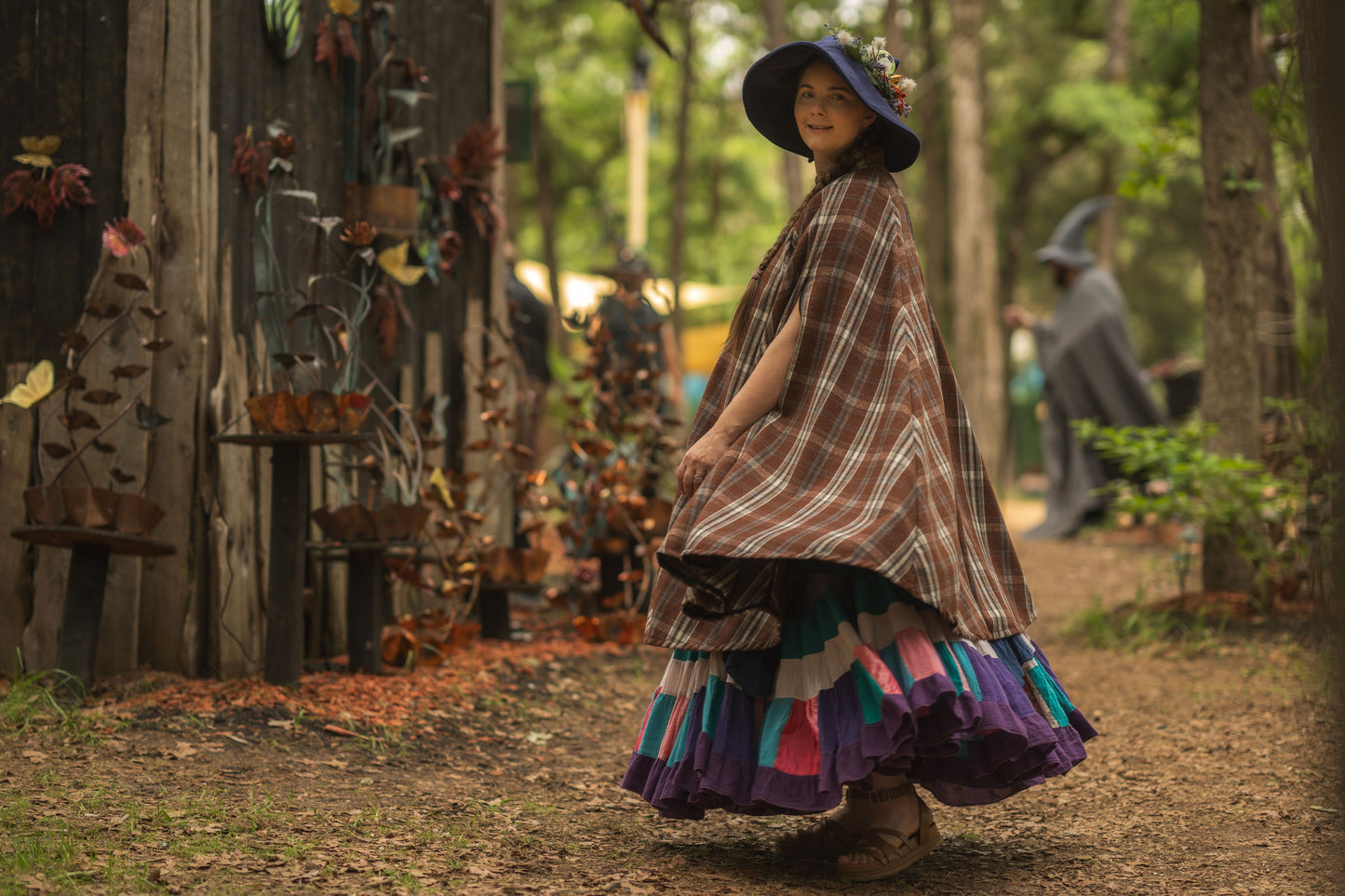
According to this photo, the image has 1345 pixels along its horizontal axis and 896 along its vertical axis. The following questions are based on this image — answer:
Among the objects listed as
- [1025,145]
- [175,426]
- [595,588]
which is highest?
[1025,145]

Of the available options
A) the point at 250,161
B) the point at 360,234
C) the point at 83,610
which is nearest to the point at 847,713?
the point at 83,610

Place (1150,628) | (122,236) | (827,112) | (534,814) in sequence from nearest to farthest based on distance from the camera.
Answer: (827,112) < (534,814) < (122,236) < (1150,628)

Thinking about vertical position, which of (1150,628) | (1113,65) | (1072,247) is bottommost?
(1150,628)

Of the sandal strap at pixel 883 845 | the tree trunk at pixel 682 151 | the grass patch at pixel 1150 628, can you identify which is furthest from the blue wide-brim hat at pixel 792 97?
the tree trunk at pixel 682 151

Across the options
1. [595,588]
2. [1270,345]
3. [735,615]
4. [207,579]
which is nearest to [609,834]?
[735,615]

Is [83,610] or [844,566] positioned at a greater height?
[844,566]

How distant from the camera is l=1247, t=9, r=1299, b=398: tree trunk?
7.18 m

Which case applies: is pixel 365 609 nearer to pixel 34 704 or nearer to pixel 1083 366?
pixel 34 704

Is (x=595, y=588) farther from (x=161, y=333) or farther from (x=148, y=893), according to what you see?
(x=148, y=893)

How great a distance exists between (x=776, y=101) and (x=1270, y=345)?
5268 millimetres

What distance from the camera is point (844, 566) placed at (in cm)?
267

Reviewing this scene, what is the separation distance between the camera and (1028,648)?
9.91ft

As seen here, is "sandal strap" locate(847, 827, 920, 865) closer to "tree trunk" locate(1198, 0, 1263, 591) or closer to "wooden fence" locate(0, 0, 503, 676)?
"wooden fence" locate(0, 0, 503, 676)

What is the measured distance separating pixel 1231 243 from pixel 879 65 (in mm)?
4165
